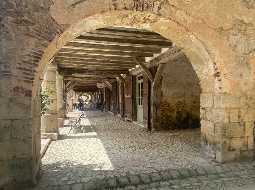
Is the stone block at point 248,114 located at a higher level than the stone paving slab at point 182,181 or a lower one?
higher

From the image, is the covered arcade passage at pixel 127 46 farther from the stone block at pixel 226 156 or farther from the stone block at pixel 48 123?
the stone block at pixel 48 123

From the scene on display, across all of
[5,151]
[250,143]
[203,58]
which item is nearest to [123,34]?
[203,58]

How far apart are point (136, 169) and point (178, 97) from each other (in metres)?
5.18

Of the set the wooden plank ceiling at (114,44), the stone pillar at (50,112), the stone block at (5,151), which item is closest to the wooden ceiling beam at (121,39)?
the wooden plank ceiling at (114,44)

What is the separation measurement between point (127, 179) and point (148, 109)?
566cm

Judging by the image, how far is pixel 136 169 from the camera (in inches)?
159

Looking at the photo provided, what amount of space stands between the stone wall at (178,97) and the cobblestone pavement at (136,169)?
2.75 m

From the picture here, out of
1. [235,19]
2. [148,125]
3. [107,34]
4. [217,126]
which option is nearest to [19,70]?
[107,34]

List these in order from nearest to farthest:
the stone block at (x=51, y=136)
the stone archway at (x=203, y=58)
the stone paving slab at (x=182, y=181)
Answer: the stone paving slab at (x=182, y=181), the stone archway at (x=203, y=58), the stone block at (x=51, y=136)

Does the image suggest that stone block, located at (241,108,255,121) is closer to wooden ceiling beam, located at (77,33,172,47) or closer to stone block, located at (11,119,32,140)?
wooden ceiling beam, located at (77,33,172,47)

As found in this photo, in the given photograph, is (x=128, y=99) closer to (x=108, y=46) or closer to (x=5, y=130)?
(x=108, y=46)

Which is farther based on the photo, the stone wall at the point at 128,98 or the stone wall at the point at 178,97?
the stone wall at the point at 128,98

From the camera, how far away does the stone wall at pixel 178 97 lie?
8.68 metres

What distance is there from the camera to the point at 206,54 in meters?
4.37
